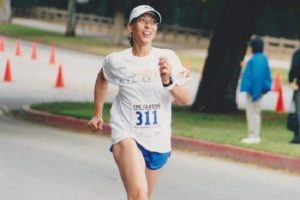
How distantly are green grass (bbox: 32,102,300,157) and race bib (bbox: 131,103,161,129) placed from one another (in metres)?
5.79

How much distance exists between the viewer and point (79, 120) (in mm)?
15266

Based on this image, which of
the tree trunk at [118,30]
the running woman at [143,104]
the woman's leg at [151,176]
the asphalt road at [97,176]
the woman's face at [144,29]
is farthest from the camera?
the tree trunk at [118,30]

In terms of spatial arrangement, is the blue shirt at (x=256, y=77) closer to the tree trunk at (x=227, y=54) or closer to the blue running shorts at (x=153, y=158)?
the tree trunk at (x=227, y=54)

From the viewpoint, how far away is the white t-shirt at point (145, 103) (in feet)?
20.3

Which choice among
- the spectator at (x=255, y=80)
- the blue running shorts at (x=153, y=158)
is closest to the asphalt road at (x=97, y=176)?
the spectator at (x=255, y=80)

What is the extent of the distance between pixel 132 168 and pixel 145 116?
39cm

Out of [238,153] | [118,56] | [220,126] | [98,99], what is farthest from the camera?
[220,126]

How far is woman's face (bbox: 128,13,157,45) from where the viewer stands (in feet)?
20.5

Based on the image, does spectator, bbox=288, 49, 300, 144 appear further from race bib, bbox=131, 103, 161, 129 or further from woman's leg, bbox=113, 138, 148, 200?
woman's leg, bbox=113, 138, 148, 200

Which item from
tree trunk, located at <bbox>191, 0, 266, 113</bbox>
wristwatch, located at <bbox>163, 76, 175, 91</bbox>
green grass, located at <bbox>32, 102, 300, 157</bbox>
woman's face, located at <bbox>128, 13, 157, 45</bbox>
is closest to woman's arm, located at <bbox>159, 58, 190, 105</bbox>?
wristwatch, located at <bbox>163, 76, 175, 91</bbox>

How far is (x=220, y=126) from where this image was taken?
1567cm

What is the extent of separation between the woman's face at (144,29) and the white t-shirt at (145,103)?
12cm

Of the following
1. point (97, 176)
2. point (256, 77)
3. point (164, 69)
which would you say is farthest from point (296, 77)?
point (164, 69)

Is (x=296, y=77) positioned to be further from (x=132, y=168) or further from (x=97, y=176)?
(x=132, y=168)
